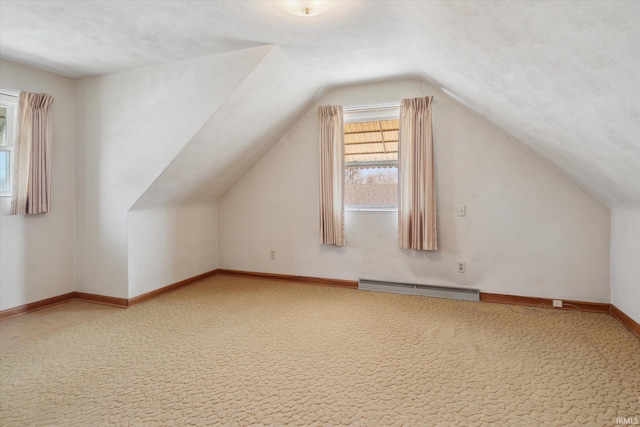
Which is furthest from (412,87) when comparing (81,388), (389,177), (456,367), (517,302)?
(81,388)

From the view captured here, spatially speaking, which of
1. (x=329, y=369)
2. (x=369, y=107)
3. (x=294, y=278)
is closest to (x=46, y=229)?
(x=294, y=278)

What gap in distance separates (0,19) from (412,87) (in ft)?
12.2

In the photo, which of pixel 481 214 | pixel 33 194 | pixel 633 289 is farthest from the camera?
pixel 481 214

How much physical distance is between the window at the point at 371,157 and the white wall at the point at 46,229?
3246mm

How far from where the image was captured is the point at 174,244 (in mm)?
4223

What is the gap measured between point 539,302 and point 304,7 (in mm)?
3580

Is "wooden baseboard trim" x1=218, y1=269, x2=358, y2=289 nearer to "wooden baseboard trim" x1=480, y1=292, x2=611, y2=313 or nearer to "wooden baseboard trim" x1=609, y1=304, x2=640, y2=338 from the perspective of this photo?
"wooden baseboard trim" x1=480, y1=292, x2=611, y2=313

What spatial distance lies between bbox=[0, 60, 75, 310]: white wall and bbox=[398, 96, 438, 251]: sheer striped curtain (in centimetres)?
382

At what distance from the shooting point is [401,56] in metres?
3.24

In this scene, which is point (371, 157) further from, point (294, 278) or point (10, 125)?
point (10, 125)


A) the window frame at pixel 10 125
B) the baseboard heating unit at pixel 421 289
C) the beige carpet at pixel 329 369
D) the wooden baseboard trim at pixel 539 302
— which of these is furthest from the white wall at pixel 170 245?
the wooden baseboard trim at pixel 539 302

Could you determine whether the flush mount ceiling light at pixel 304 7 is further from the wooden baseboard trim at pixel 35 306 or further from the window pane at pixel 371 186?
the wooden baseboard trim at pixel 35 306

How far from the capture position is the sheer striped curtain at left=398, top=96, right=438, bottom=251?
3.86 meters

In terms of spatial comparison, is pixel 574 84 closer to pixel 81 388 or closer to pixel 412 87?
pixel 412 87
